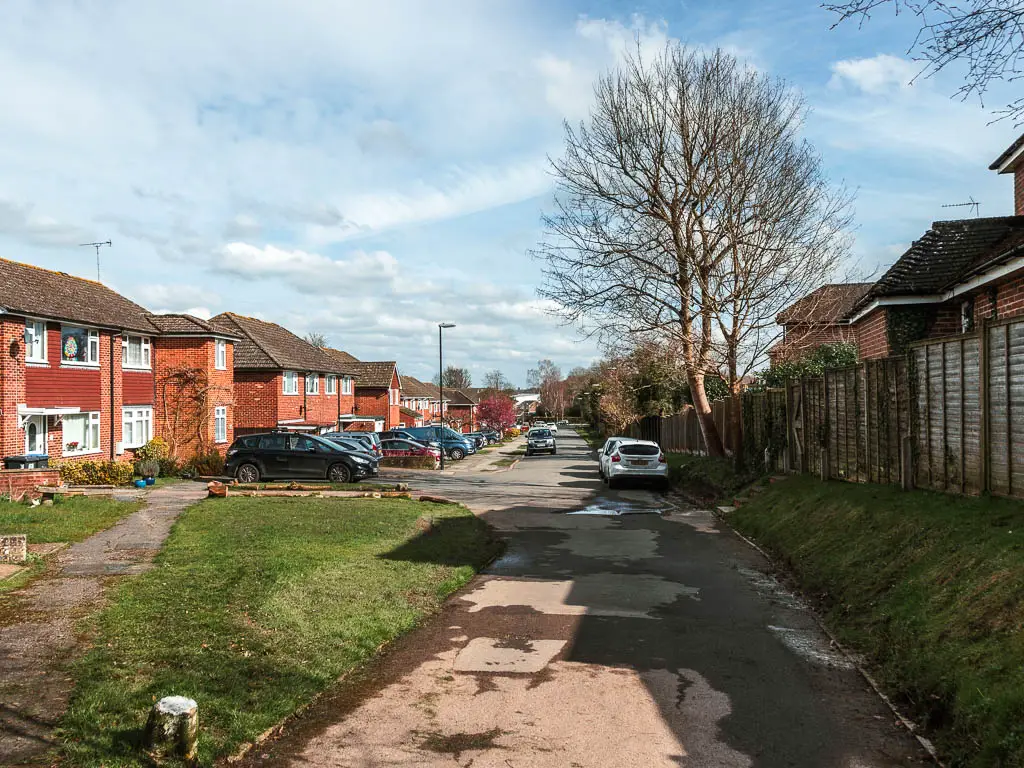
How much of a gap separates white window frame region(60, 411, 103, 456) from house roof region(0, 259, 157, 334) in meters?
3.03

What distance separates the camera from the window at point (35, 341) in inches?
944

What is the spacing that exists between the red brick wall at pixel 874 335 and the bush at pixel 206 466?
21.5m

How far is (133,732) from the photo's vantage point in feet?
16.8

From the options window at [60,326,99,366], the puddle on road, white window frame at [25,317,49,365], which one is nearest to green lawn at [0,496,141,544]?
white window frame at [25,317,49,365]

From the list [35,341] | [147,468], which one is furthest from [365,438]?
[35,341]

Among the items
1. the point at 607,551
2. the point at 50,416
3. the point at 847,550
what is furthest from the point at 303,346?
the point at 847,550

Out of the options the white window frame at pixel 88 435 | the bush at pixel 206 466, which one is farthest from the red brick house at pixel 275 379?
the white window frame at pixel 88 435

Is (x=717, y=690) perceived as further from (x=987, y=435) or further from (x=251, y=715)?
(x=987, y=435)

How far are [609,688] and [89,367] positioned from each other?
25.4 m

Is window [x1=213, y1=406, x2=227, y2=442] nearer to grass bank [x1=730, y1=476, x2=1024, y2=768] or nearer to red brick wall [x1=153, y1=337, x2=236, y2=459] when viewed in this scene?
red brick wall [x1=153, y1=337, x2=236, y2=459]

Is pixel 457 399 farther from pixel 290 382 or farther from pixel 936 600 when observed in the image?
pixel 936 600

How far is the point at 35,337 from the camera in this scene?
24.5 m

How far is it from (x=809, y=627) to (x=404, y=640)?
427cm

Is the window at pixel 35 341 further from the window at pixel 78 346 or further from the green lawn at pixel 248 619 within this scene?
the green lawn at pixel 248 619
